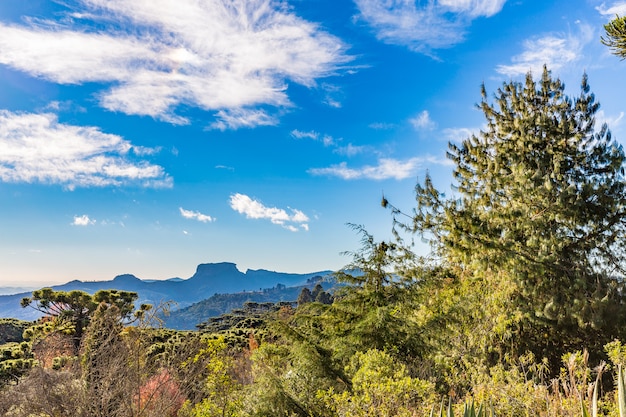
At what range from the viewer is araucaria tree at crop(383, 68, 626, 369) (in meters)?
8.29

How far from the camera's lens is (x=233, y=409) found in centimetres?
848

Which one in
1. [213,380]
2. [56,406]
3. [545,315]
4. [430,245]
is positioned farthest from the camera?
[430,245]

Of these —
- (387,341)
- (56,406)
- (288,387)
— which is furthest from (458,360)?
(56,406)

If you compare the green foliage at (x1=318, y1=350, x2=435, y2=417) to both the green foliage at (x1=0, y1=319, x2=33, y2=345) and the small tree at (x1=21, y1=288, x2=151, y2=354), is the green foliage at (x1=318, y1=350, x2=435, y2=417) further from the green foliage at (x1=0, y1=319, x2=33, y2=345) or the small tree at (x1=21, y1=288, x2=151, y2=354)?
the green foliage at (x1=0, y1=319, x2=33, y2=345)

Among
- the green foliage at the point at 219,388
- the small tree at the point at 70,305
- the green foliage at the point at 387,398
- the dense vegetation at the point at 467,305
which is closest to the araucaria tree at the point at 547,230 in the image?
the dense vegetation at the point at 467,305

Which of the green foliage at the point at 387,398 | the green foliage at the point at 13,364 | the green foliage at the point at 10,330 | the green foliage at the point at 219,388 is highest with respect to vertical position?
the green foliage at the point at 387,398

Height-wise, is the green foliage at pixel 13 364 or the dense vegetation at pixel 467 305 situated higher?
the dense vegetation at pixel 467 305

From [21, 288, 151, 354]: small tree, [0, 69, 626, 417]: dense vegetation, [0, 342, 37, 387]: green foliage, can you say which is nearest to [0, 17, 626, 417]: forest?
[0, 69, 626, 417]: dense vegetation

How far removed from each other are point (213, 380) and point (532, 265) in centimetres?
734

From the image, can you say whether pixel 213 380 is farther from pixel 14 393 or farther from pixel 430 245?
pixel 430 245

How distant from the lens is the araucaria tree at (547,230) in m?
8.29

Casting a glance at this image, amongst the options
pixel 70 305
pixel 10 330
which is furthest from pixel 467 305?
pixel 10 330

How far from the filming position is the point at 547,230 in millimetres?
8586

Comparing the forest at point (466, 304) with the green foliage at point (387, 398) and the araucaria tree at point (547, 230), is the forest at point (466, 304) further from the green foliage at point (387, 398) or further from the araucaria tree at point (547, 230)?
the green foliage at point (387, 398)
